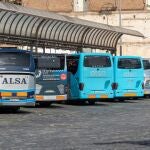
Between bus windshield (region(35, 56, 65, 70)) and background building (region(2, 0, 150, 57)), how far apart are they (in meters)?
34.1

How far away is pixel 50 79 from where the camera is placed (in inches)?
1013

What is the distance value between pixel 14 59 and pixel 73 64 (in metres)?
6.78

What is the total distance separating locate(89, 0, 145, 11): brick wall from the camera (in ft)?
225

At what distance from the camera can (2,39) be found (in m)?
29.3

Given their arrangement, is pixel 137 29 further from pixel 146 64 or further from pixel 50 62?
pixel 50 62

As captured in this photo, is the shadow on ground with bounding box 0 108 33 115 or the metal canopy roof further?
the metal canopy roof

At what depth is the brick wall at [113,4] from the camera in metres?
68.6

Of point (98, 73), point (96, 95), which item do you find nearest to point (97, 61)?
point (98, 73)

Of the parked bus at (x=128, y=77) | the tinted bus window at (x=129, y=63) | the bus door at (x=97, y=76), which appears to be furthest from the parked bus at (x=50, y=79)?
the tinted bus window at (x=129, y=63)

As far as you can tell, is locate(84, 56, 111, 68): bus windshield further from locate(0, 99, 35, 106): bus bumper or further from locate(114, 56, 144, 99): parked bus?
locate(0, 99, 35, 106): bus bumper

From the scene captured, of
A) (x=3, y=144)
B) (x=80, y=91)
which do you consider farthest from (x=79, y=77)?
(x=3, y=144)

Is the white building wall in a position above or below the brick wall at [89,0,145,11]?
below

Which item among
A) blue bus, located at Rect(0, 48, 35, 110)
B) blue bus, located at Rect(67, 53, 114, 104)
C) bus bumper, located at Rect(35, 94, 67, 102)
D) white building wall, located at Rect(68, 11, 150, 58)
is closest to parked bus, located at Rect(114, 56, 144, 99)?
blue bus, located at Rect(67, 53, 114, 104)

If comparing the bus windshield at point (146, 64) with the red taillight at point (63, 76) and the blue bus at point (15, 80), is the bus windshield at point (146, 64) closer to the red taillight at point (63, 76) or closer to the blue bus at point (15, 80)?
the red taillight at point (63, 76)
